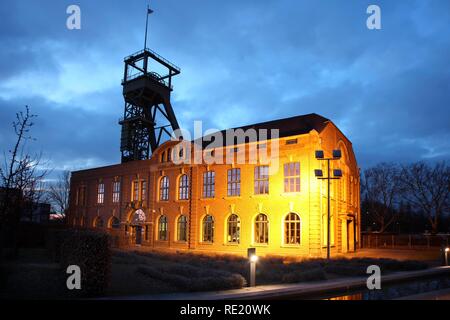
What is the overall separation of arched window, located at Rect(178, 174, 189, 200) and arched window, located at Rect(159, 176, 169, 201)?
5.78 ft

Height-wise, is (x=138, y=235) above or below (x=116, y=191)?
below

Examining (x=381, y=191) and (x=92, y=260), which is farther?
(x=381, y=191)

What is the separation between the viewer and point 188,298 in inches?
451

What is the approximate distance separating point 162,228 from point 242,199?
10028 millimetres

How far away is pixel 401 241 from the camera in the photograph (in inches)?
1633

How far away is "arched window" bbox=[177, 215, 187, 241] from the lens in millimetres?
35600

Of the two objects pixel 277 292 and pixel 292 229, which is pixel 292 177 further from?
pixel 277 292

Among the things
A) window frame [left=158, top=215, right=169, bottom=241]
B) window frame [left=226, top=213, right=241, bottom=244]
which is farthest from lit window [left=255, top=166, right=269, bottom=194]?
window frame [left=158, top=215, right=169, bottom=241]

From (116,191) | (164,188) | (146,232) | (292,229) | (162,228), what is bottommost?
(146,232)

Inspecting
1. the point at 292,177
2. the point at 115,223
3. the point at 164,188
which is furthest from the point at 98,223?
the point at 292,177

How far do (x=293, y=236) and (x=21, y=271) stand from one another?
1922cm

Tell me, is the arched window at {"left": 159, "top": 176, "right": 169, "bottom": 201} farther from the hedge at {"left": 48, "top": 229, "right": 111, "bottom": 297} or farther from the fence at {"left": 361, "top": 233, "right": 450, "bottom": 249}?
the hedge at {"left": 48, "top": 229, "right": 111, "bottom": 297}

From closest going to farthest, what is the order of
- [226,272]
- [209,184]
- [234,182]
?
[226,272] → [234,182] → [209,184]

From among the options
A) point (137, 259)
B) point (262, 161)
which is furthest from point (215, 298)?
point (262, 161)
